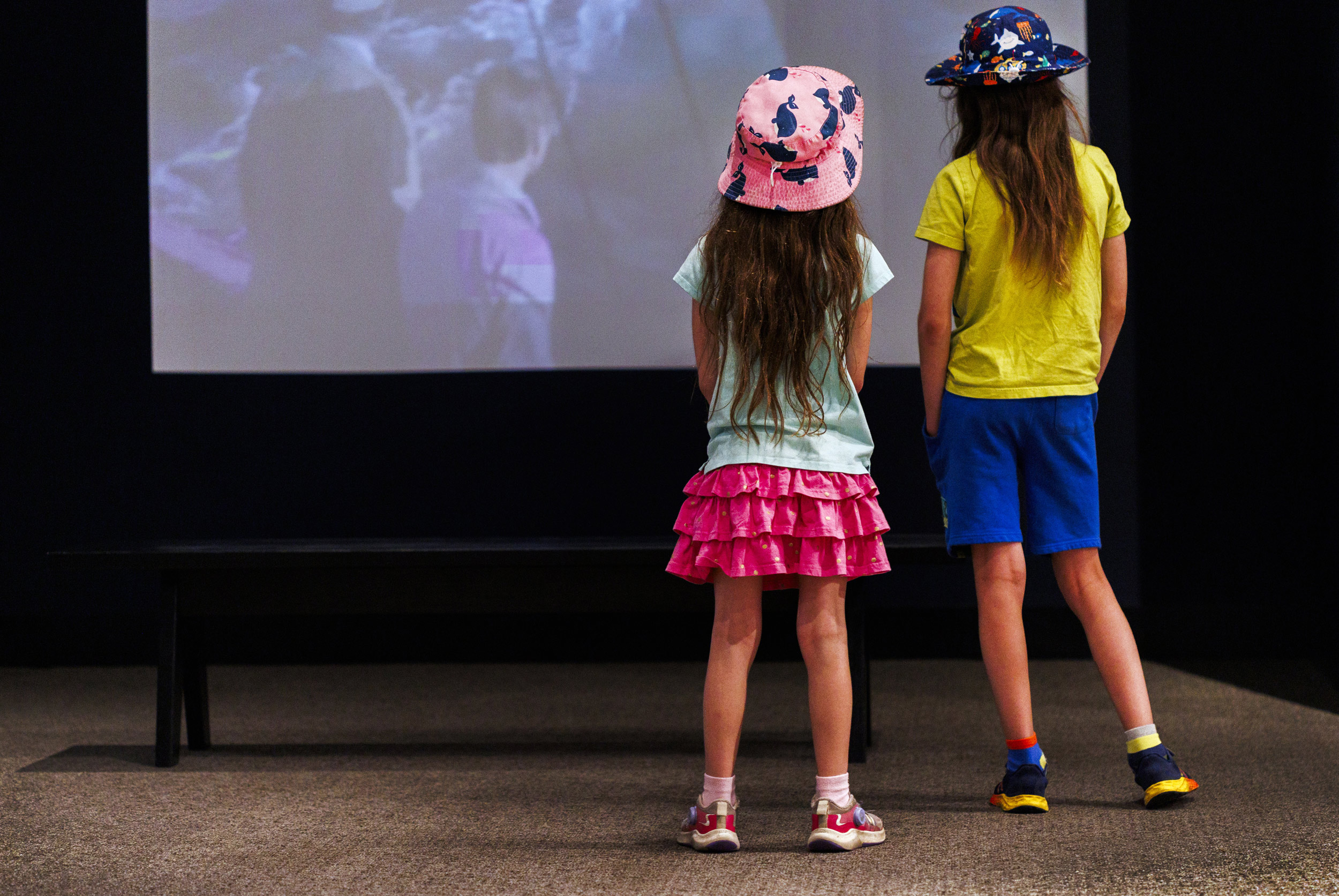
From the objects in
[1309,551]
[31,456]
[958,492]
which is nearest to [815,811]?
Result: [958,492]

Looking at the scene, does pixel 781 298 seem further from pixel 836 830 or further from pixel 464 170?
pixel 464 170

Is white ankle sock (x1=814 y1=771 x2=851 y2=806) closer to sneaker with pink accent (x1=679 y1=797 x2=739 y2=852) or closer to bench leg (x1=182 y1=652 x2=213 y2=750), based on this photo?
sneaker with pink accent (x1=679 y1=797 x2=739 y2=852)

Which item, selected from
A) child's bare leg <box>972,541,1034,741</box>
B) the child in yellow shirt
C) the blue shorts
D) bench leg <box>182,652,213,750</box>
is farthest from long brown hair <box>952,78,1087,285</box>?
bench leg <box>182,652,213,750</box>

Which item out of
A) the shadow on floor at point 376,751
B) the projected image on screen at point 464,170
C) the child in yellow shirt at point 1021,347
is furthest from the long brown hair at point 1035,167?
the projected image on screen at point 464,170

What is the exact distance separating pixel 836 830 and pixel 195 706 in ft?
4.96

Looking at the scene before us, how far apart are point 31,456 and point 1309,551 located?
3.94m

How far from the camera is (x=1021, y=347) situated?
1901mm

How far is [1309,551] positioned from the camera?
3535mm

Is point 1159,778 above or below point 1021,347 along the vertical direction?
below

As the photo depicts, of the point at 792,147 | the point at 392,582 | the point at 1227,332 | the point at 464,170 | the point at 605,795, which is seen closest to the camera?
the point at 792,147

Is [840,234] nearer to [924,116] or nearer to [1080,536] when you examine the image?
[1080,536]

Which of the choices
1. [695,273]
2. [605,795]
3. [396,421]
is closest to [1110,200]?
[695,273]

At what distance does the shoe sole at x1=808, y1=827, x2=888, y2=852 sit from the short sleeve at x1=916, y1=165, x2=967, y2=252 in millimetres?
920

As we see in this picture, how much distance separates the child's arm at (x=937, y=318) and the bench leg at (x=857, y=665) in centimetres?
50
